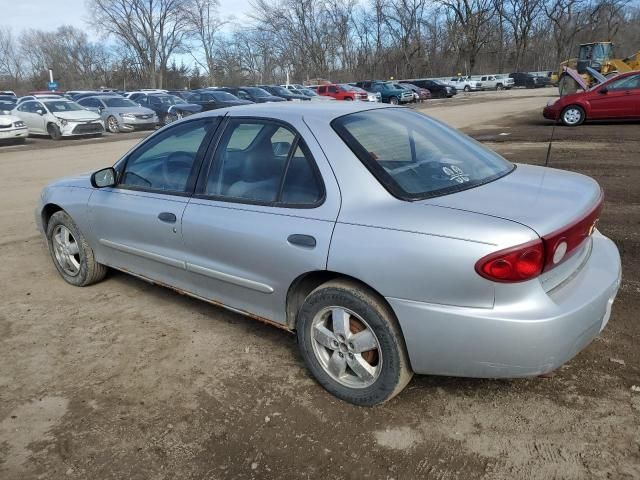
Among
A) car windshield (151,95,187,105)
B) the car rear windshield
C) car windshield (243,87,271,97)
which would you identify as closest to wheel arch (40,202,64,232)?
the car rear windshield

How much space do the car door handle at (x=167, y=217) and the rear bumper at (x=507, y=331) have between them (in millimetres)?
1717

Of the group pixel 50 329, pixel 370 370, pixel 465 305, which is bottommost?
pixel 50 329

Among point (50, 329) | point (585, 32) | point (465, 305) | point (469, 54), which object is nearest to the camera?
point (465, 305)

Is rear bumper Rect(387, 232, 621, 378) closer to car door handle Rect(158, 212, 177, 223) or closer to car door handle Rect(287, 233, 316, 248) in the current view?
car door handle Rect(287, 233, 316, 248)

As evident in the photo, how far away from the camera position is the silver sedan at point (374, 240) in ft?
7.83

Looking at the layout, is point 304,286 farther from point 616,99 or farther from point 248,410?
point 616,99

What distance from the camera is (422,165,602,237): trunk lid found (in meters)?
2.44

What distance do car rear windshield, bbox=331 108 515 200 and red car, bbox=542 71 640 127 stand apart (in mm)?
12424

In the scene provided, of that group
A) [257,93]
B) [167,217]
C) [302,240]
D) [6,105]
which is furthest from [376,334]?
[257,93]

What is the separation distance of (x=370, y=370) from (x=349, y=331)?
0.23 m

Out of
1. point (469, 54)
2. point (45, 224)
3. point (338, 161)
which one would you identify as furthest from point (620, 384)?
point (469, 54)

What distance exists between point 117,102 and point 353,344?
23853 millimetres

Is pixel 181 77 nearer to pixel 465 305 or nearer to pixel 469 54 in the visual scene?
pixel 469 54

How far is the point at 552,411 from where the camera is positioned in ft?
9.06
